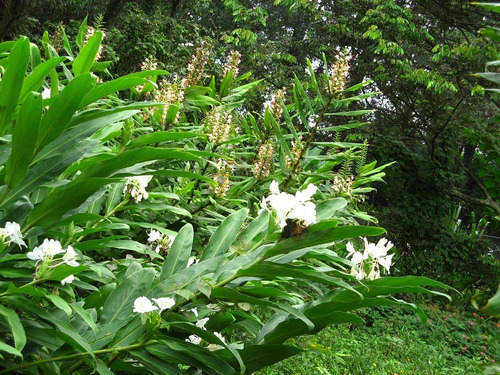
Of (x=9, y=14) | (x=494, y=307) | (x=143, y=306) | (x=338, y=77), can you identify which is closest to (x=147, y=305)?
(x=143, y=306)

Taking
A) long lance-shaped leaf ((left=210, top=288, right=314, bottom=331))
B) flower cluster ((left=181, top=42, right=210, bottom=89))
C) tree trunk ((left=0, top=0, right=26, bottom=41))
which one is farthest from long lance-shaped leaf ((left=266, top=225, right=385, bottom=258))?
tree trunk ((left=0, top=0, right=26, bottom=41))

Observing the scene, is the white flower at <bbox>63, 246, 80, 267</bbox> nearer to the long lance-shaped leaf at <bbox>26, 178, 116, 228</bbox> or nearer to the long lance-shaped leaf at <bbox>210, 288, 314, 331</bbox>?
the long lance-shaped leaf at <bbox>26, 178, 116, 228</bbox>

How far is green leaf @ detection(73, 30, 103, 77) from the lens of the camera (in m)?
1.78

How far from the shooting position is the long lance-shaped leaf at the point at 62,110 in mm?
1253

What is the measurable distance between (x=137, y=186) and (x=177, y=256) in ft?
1.66

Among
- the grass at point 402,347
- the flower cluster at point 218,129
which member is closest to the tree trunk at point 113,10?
the grass at point 402,347

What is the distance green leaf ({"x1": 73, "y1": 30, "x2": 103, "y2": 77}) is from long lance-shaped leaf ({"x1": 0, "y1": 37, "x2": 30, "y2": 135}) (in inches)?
18.3

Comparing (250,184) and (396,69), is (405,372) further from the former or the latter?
(396,69)

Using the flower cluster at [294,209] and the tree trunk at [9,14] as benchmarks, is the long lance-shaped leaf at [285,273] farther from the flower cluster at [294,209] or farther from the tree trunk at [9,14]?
the tree trunk at [9,14]

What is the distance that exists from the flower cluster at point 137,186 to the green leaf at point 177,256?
0.42 meters

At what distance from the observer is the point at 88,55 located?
184 cm

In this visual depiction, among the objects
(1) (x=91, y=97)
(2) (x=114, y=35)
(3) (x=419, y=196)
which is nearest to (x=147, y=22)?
(2) (x=114, y=35)

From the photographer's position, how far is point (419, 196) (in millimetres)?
9938

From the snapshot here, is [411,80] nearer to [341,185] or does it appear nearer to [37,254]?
[341,185]
